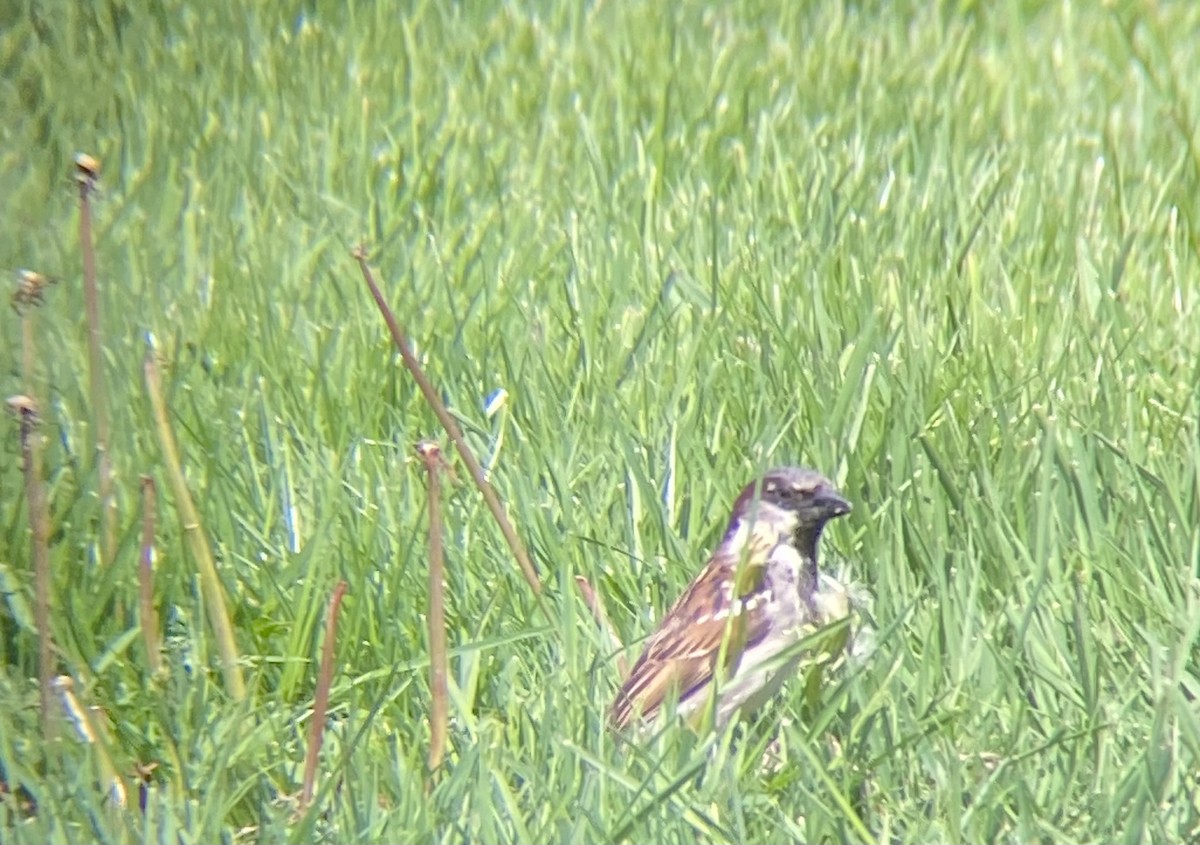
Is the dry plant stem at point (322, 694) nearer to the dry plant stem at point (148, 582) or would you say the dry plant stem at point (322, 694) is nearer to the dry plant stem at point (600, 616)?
the dry plant stem at point (148, 582)

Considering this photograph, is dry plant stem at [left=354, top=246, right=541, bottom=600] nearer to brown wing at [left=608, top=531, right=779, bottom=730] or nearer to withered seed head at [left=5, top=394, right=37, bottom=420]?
brown wing at [left=608, top=531, right=779, bottom=730]

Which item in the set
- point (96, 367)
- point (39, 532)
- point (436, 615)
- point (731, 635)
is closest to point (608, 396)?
point (731, 635)

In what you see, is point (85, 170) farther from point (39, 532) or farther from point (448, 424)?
point (448, 424)

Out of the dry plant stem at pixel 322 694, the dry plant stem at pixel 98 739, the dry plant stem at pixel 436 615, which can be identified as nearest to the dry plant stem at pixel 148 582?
the dry plant stem at pixel 98 739

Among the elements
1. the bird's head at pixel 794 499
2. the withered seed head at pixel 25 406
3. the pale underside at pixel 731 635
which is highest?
the withered seed head at pixel 25 406

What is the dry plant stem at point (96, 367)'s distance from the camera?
9.37 ft

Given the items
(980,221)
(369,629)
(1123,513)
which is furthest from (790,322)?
(369,629)

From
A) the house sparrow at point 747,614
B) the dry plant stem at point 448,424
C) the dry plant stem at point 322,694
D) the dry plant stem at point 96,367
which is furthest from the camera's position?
the house sparrow at point 747,614

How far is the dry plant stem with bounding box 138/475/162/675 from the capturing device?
277 cm

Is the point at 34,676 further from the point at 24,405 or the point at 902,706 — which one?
the point at 902,706

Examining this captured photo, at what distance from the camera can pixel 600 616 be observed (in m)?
3.12

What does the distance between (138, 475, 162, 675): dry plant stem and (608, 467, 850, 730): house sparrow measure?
30.4 inches

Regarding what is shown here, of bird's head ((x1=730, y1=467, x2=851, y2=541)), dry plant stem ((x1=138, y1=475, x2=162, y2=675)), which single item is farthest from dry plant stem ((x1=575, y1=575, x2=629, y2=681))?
dry plant stem ((x1=138, y1=475, x2=162, y2=675))

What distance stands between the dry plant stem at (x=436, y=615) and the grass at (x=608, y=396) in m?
0.08
